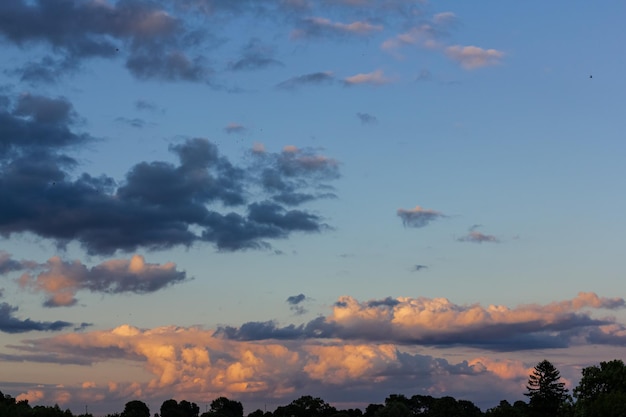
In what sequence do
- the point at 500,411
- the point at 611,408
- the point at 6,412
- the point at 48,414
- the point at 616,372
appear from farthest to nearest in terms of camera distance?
the point at 500,411 → the point at 48,414 → the point at 6,412 → the point at 616,372 → the point at 611,408

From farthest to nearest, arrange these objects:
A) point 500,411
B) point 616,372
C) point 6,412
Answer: point 500,411 → point 6,412 → point 616,372

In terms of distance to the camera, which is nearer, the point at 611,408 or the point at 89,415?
the point at 611,408

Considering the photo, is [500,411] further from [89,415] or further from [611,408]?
[89,415]

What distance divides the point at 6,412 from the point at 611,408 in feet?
315

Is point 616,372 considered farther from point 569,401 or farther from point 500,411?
point 500,411

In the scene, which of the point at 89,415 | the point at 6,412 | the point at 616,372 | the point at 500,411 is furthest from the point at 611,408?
the point at 89,415

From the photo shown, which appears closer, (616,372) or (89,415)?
(616,372)

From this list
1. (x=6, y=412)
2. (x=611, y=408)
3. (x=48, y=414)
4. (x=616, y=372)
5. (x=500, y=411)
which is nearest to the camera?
(x=611, y=408)

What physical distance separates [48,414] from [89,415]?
2419 centimetres

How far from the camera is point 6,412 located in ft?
499

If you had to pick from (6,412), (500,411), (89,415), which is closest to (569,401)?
(500,411)

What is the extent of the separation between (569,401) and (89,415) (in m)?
102

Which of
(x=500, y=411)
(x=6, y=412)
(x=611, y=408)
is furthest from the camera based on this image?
(x=500, y=411)

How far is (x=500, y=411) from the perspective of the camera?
183 metres
